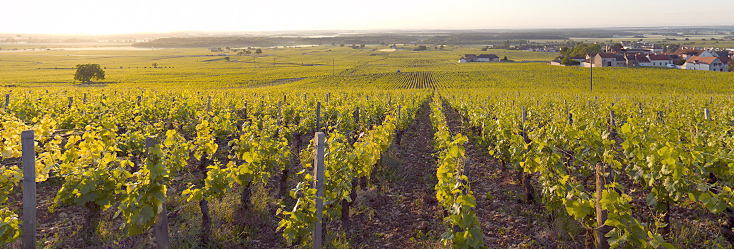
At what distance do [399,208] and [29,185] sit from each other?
5456mm

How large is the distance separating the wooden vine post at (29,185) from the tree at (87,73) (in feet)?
210

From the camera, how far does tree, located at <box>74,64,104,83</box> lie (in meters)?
55.8

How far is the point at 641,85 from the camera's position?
1817 inches

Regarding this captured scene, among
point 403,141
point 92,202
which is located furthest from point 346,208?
point 403,141

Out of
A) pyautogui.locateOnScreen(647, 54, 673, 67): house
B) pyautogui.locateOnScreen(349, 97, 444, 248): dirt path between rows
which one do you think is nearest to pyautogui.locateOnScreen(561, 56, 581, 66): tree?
pyautogui.locateOnScreen(647, 54, 673, 67): house

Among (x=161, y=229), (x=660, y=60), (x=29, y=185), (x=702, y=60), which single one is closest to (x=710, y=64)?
(x=702, y=60)

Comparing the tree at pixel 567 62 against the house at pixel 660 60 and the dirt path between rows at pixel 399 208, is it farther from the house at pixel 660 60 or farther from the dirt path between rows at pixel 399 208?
the dirt path between rows at pixel 399 208

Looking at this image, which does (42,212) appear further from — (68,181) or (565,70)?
(565,70)

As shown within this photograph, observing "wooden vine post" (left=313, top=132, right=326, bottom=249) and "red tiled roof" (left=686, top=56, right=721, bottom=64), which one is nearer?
"wooden vine post" (left=313, top=132, right=326, bottom=249)

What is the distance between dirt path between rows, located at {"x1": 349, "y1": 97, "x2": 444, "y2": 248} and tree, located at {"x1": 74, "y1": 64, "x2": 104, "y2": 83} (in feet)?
206

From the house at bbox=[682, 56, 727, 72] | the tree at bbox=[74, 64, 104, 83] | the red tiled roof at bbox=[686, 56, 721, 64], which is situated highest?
the red tiled roof at bbox=[686, 56, 721, 64]

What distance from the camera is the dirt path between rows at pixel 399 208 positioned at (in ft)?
19.3

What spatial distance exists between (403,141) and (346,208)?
7.25 meters

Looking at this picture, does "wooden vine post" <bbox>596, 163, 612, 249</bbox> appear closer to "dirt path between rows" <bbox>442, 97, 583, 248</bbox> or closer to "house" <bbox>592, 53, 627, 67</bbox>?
"dirt path between rows" <bbox>442, 97, 583, 248</bbox>
